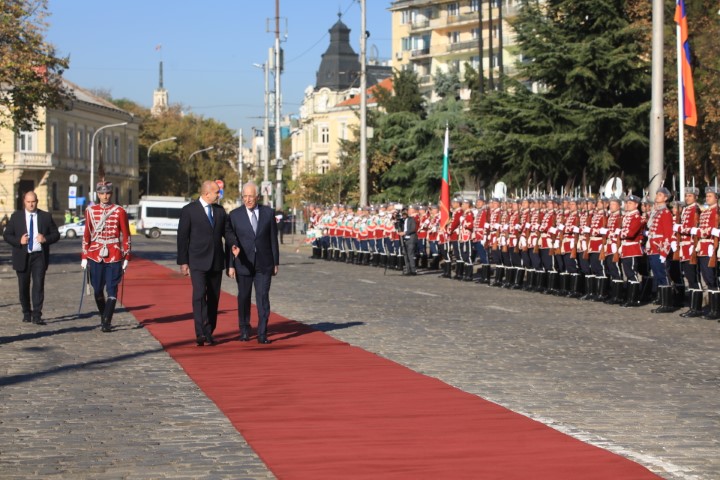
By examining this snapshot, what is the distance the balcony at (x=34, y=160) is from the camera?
95.1m

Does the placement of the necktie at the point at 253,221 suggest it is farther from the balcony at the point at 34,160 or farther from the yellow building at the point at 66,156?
the balcony at the point at 34,160

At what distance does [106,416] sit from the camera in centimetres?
1073

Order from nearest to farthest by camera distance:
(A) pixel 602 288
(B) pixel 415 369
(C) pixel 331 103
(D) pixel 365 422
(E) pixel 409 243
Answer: (D) pixel 365 422 < (B) pixel 415 369 < (A) pixel 602 288 < (E) pixel 409 243 < (C) pixel 331 103

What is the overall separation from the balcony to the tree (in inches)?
2202

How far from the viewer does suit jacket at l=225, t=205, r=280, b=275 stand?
16.5m

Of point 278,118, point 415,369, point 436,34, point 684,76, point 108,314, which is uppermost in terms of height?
point 436,34

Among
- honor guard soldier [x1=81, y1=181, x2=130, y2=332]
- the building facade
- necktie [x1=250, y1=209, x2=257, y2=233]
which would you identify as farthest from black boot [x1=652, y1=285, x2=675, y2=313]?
the building facade

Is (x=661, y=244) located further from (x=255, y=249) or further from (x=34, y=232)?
(x=34, y=232)

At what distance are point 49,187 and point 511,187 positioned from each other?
59197mm

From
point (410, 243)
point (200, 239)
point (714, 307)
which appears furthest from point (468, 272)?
point (200, 239)

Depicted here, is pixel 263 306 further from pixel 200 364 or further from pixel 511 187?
pixel 511 187

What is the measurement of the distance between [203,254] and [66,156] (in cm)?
8920

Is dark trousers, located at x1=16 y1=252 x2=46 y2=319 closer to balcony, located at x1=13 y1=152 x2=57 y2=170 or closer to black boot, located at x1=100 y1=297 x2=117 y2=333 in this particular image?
black boot, located at x1=100 y1=297 x2=117 y2=333

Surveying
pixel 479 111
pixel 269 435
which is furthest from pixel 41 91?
pixel 269 435
